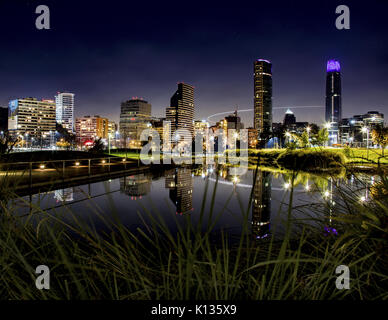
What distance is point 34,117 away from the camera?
5027 inches

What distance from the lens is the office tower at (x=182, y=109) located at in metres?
178

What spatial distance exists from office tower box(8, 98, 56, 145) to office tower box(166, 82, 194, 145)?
78433 mm

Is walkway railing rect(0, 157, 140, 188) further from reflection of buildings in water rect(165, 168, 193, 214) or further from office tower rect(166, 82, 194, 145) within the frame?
office tower rect(166, 82, 194, 145)

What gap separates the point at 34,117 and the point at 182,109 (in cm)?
9525

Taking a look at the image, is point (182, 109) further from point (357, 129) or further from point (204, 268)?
point (204, 268)

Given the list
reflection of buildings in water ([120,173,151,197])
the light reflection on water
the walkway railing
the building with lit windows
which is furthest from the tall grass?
the building with lit windows

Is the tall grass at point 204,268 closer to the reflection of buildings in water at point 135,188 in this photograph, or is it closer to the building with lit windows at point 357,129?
the reflection of buildings in water at point 135,188

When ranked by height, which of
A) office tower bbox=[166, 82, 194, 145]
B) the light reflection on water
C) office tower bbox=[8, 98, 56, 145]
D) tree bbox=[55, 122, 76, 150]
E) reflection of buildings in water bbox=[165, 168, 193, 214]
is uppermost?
office tower bbox=[166, 82, 194, 145]

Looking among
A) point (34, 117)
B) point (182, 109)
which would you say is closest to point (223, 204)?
point (34, 117)

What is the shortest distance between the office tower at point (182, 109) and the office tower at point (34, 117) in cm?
7843

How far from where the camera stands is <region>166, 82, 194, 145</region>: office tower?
17838 cm

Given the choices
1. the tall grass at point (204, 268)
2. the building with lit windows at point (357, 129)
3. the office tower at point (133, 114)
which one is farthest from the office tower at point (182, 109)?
the tall grass at point (204, 268)
